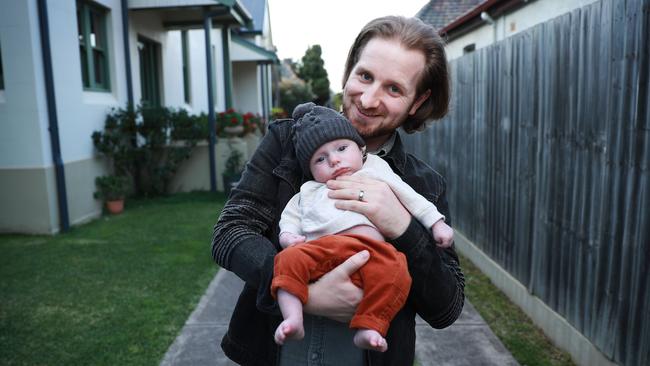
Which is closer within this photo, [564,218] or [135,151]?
[564,218]

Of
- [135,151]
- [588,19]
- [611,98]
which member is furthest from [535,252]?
[135,151]

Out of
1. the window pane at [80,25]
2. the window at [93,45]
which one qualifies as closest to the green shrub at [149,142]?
the window at [93,45]

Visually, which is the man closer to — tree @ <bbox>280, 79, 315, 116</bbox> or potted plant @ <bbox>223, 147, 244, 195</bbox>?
potted plant @ <bbox>223, 147, 244, 195</bbox>

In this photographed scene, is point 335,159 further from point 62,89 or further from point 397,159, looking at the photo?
point 62,89

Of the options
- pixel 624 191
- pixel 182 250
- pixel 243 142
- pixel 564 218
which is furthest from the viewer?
pixel 243 142

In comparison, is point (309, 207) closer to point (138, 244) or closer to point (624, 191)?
point (624, 191)

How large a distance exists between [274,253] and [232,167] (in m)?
9.82

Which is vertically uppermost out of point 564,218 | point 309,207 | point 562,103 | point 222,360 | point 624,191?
point 562,103

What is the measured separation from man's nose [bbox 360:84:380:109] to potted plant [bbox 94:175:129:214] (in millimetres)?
7932

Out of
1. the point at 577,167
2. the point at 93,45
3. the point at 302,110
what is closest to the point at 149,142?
the point at 93,45

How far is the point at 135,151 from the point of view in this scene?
977 centimetres

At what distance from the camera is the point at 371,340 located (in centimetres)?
146

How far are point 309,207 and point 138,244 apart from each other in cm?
569

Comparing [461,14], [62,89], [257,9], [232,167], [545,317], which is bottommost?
[545,317]
